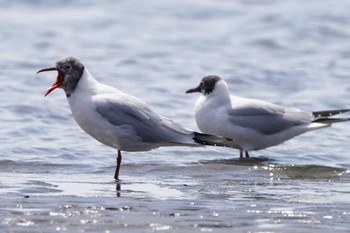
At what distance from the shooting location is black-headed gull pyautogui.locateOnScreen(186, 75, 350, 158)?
36.0 ft

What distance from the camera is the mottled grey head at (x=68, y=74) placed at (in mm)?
9422

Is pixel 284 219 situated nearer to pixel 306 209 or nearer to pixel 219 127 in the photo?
pixel 306 209

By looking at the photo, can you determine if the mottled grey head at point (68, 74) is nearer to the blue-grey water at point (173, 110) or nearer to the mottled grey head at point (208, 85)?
the blue-grey water at point (173, 110)

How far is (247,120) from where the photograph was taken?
1100cm

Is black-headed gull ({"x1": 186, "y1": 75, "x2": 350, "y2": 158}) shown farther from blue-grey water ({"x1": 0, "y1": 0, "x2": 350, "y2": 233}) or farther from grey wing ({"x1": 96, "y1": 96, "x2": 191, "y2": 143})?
grey wing ({"x1": 96, "y1": 96, "x2": 191, "y2": 143})

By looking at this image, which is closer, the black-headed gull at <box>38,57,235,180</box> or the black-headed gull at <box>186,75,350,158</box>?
the black-headed gull at <box>38,57,235,180</box>

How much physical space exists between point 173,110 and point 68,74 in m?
4.69

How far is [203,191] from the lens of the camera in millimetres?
8547

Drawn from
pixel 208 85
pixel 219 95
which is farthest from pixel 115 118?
pixel 208 85

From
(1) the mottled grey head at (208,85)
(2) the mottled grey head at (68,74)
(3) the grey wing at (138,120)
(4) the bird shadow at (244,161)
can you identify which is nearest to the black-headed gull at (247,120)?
(1) the mottled grey head at (208,85)

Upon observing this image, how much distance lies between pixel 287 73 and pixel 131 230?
11.1 metres

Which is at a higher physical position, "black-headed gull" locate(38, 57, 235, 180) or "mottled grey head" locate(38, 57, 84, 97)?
"mottled grey head" locate(38, 57, 84, 97)

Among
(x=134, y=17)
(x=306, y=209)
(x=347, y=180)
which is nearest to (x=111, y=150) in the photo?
(x=347, y=180)

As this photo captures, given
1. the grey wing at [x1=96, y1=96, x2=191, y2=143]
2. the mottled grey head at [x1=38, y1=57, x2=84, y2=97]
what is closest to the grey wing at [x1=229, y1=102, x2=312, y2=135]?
the grey wing at [x1=96, y1=96, x2=191, y2=143]
